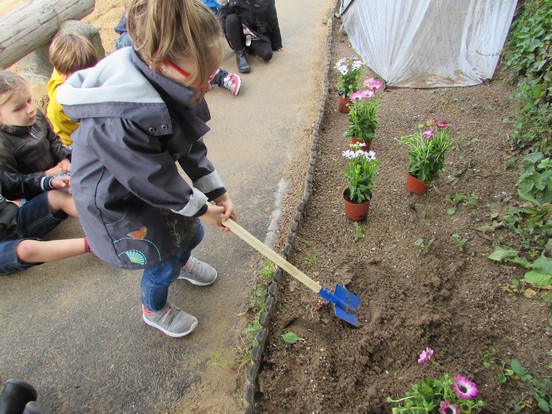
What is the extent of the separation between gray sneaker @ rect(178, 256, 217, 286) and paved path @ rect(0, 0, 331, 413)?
63mm

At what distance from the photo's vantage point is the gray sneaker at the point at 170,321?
7.73 feet

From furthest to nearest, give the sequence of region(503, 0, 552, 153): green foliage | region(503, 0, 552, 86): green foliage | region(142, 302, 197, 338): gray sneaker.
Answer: region(503, 0, 552, 86): green foliage → region(503, 0, 552, 153): green foliage → region(142, 302, 197, 338): gray sneaker

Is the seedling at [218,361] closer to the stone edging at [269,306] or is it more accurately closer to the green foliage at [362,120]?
the stone edging at [269,306]

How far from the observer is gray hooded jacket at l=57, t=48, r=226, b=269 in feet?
4.73

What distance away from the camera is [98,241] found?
1859 millimetres

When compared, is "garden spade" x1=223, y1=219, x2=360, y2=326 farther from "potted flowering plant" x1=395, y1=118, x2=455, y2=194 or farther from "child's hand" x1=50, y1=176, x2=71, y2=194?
"child's hand" x1=50, y1=176, x2=71, y2=194

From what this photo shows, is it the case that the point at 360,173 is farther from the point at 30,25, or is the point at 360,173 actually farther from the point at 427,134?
the point at 30,25

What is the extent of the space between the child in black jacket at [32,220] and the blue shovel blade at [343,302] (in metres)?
1.77

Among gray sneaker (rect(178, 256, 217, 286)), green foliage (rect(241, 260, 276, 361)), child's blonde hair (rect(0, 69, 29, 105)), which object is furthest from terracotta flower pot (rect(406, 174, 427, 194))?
child's blonde hair (rect(0, 69, 29, 105))

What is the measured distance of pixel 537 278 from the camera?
224 centimetres

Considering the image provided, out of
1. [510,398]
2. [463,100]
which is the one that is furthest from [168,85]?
[463,100]

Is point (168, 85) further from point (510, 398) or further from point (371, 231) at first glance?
point (510, 398)

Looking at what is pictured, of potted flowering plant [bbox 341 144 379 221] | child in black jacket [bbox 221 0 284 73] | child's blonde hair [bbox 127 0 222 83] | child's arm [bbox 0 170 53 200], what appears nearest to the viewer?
child's blonde hair [bbox 127 0 222 83]

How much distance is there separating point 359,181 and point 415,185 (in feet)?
1.60
